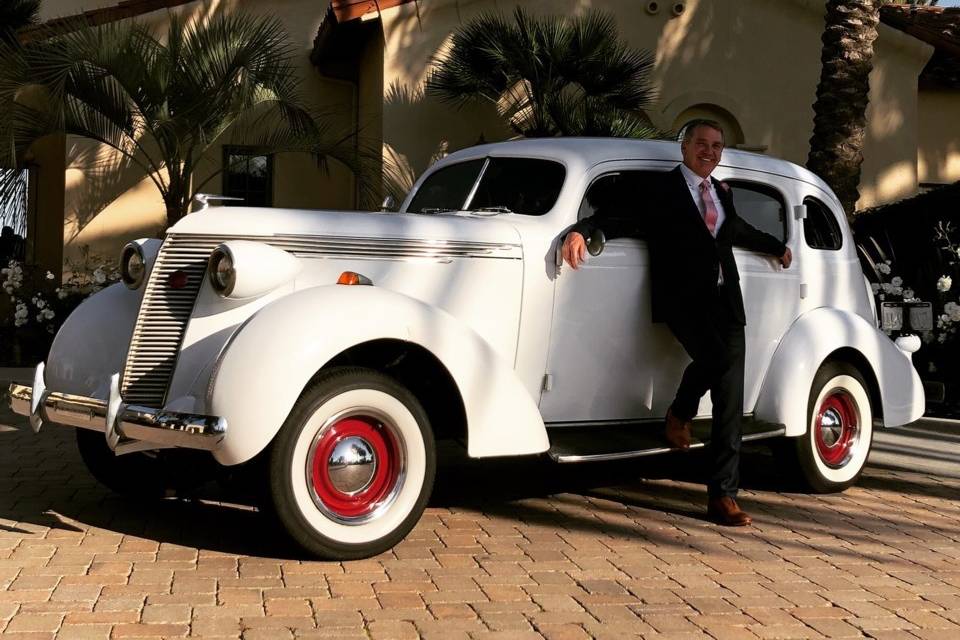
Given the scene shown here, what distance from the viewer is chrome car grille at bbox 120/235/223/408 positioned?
5.00 m

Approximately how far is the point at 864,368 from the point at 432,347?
2901 mm

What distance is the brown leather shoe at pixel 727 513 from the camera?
5.64 metres

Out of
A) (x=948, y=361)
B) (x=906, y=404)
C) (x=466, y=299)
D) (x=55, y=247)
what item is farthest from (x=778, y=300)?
(x=55, y=247)

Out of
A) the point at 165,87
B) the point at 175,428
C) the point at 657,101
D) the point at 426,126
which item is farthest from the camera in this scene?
the point at 657,101

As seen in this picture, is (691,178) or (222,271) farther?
(691,178)

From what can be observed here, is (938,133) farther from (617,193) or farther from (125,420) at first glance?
(125,420)

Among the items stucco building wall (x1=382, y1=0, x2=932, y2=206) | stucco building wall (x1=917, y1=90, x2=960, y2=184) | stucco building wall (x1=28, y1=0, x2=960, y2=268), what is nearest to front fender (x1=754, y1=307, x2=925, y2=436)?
stucco building wall (x1=28, y1=0, x2=960, y2=268)

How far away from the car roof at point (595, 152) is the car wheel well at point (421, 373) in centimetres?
132

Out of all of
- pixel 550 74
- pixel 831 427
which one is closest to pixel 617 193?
pixel 831 427

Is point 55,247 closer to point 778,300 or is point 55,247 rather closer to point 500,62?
point 500,62

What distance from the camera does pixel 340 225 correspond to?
521 centimetres

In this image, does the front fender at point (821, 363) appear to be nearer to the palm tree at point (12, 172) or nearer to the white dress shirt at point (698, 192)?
the white dress shirt at point (698, 192)

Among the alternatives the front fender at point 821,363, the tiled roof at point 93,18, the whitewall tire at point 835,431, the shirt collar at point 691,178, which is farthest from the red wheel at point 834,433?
the tiled roof at point 93,18

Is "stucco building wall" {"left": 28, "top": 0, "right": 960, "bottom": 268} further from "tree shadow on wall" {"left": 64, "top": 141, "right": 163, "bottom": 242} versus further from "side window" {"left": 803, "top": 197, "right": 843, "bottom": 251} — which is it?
"side window" {"left": 803, "top": 197, "right": 843, "bottom": 251}
